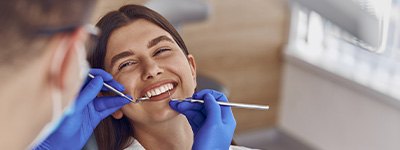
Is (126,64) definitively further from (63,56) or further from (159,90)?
(63,56)

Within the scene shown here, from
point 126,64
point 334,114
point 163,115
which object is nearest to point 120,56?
point 126,64

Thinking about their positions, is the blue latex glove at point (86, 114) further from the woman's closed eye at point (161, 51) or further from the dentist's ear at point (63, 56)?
the dentist's ear at point (63, 56)

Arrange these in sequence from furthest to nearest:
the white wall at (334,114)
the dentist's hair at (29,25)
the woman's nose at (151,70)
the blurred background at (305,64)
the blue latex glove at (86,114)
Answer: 1. the white wall at (334,114)
2. the woman's nose at (151,70)
3. the blue latex glove at (86,114)
4. the blurred background at (305,64)
5. the dentist's hair at (29,25)

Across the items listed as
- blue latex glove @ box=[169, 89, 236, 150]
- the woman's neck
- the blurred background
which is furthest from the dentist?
the woman's neck

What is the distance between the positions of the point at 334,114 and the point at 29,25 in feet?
5.31

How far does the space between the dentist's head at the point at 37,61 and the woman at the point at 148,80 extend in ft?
1.87

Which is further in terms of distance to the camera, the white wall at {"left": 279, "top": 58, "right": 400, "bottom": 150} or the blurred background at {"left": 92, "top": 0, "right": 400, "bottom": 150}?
the white wall at {"left": 279, "top": 58, "right": 400, "bottom": 150}

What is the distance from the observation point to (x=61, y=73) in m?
0.81

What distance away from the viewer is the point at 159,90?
1.44m

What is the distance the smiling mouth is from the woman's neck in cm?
6

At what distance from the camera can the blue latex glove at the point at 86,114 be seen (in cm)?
127

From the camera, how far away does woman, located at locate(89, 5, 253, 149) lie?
1.44 meters

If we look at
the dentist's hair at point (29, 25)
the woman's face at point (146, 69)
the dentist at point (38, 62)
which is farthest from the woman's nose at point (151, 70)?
the dentist's hair at point (29, 25)

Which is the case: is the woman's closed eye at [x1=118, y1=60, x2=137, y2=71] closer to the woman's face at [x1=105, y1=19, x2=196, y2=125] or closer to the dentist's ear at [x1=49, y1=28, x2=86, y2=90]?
the woman's face at [x1=105, y1=19, x2=196, y2=125]
